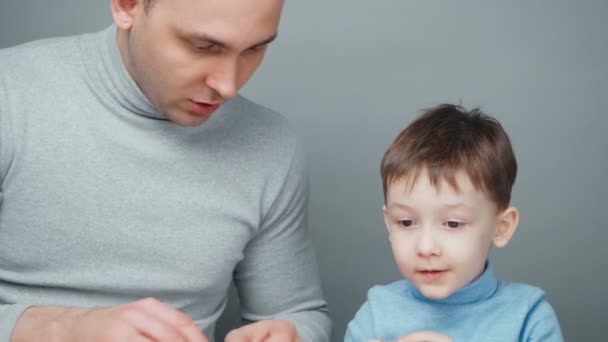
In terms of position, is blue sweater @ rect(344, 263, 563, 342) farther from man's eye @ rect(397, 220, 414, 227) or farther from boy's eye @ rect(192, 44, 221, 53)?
boy's eye @ rect(192, 44, 221, 53)

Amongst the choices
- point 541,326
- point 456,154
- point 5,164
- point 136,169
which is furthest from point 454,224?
point 5,164

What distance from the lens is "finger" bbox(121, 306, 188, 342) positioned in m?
1.37

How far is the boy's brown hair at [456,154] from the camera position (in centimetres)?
152

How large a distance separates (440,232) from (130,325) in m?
0.51

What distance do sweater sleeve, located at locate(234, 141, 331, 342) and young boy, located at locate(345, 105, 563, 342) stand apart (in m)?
0.26

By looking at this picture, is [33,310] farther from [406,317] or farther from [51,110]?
[406,317]

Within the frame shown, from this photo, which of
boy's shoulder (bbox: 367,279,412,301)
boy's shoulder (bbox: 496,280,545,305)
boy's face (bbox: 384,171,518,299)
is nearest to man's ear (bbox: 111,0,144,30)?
boy's face (bbox: 384,171,518,299)

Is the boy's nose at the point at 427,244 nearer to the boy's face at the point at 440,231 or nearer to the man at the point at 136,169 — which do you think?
the boy's face at the point at 440,231

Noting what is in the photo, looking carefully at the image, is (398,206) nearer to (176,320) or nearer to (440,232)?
(440,232)

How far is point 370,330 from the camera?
63.5 inches

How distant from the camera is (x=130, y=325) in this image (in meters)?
1.39

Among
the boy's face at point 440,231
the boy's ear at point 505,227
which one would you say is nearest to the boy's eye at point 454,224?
the boy's face at point 440,231

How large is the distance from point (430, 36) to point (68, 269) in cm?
93

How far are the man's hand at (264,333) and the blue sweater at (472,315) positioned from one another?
0.41 feet
